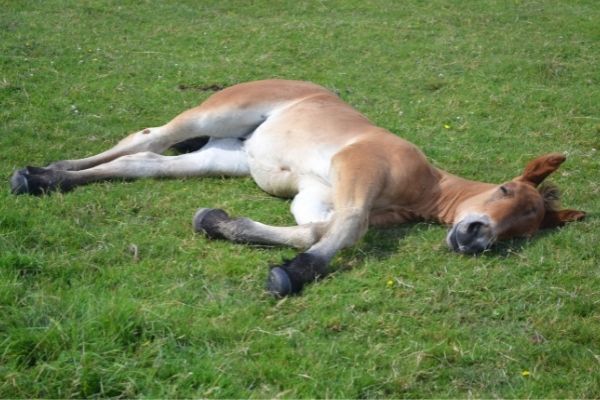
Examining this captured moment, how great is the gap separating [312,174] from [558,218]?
1.82 m

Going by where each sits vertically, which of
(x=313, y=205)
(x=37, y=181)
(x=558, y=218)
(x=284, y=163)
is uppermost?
(x=37, y=181)

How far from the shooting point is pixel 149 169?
22.7 feet

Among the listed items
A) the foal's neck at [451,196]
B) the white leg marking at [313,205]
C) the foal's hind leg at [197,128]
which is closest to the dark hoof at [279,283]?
the white leg marking at [313,205]

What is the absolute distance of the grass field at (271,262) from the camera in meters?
3.89

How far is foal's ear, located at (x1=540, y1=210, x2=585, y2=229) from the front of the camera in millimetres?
6219

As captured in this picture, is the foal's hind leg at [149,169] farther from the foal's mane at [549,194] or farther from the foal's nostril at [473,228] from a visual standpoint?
the foal's mane at [549,194]

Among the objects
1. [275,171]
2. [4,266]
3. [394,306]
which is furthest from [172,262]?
[275,171]

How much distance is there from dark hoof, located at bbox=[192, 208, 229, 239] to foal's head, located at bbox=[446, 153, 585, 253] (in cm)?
150

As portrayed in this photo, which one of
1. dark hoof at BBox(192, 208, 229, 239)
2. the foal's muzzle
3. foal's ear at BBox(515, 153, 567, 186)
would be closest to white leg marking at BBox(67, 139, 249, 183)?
dark hoof at BBox(192, 208, 229, 239)

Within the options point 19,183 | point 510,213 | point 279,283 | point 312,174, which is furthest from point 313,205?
point 19,183

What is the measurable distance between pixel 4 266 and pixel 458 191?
10.7 feet

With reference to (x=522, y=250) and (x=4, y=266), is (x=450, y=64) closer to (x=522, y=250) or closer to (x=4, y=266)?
(x=522, y=250)

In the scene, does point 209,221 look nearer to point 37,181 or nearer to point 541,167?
point 37,181

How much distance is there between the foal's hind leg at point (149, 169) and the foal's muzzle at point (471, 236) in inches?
86.1
